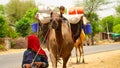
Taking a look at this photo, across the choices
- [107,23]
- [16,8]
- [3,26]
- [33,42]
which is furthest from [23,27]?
[107,23]

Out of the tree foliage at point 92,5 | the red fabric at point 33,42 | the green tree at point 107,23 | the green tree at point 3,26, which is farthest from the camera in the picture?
the green tree at point 107,23

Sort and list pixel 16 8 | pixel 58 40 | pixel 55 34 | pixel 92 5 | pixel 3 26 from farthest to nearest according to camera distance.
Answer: pixel 16 8 → pixel 92 5 → pixel 3 26 → pixel 58 40 → pixel 55 34

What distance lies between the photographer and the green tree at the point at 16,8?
303 feet

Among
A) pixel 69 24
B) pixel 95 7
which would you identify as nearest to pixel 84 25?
pixel 69 24

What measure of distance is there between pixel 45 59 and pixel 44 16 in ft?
15.7

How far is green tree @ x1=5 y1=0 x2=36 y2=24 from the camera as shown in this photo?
3639 inches

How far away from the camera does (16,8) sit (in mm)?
95562

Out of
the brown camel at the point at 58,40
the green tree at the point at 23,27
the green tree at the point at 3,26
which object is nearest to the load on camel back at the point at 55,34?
the brown camel at the point at 58,40

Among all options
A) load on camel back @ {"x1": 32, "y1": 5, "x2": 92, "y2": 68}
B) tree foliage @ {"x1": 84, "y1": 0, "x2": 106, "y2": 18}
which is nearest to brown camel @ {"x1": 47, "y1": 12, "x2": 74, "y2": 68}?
load on camel back @ {"x1": 32, "y1": 5, "x2": 92, "y2": 68}

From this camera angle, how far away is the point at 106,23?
4466 inches

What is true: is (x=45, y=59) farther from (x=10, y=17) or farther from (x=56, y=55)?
(x=10, y=17)

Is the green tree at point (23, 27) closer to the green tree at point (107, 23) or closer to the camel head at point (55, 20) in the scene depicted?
the camel head at point (55, 20)

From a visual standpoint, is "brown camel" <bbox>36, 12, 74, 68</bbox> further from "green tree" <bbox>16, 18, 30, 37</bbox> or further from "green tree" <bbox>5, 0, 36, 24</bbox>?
"green tree" <bbox>5, 0, 36, 24</bbox>

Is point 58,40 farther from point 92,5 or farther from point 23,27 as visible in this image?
point 92,5
